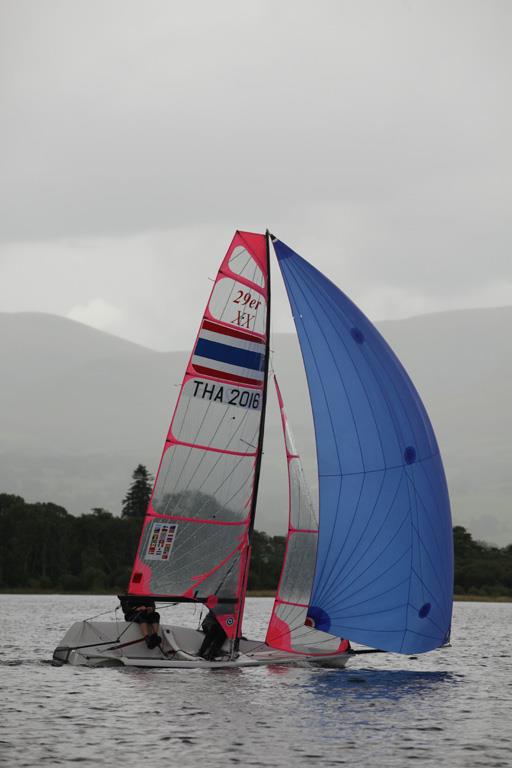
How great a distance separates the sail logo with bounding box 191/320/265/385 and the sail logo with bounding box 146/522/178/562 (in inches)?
171

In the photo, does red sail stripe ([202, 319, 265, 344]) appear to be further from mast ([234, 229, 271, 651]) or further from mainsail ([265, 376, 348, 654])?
mainsail ([265, 376, 348, 654])

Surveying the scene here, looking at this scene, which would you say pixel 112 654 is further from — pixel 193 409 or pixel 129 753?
pixel 129 753

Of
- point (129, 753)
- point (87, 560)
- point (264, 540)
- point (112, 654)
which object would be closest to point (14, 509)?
point (87, 560)

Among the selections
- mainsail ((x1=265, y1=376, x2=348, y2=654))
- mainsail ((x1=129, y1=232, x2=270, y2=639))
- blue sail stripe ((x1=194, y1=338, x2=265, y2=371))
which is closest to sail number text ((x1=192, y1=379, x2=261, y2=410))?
mainsail ((x1=129, y1=232, x2=270, y2=639))

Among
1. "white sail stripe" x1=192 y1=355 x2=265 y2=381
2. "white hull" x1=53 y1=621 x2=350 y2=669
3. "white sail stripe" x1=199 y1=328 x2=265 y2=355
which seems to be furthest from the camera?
"white sail stripe" x1=199 y1=328 x2=265 y2=355

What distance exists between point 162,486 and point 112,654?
4647 mm

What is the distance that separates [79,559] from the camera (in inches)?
5551

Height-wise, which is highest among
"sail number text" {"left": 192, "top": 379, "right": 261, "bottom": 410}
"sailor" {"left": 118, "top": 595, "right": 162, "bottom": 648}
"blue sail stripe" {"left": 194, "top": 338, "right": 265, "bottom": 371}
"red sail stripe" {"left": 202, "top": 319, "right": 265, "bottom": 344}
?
"red sail stripe" {"left": 202, "top": 319, "right": 265, "bottom": 344}

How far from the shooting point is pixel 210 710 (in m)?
27.5

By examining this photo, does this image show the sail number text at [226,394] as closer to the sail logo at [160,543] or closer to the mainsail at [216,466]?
the mainsail at [216,466]

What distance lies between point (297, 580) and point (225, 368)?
6.28m

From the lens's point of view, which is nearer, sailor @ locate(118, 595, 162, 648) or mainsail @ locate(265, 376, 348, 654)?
sailor @ locate(118, 595, 162, 648)

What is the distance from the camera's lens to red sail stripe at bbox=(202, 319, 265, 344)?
108 ft

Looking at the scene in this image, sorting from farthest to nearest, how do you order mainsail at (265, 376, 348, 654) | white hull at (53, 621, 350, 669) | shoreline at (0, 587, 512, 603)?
shoreline at (0, 587, 512, 603), mainsail at (265, 376, 348, 654), white hull at (53, 621, 350, 669)
